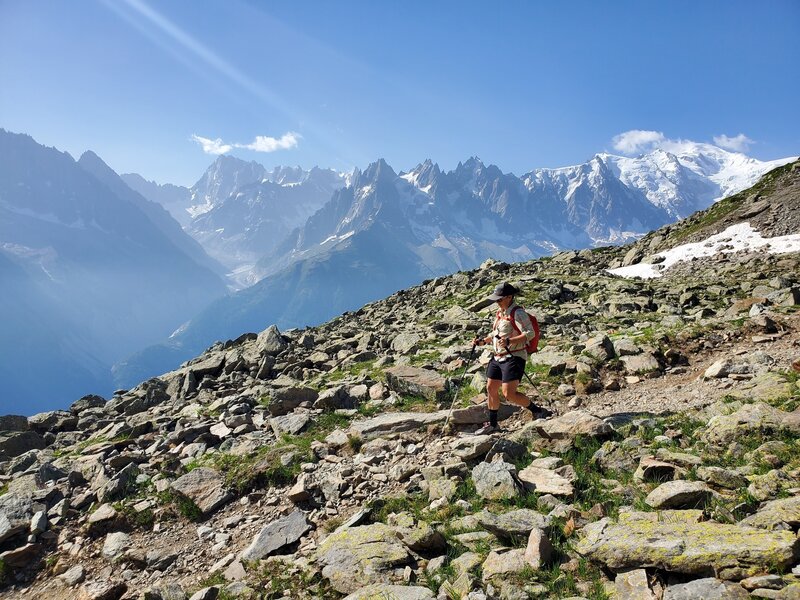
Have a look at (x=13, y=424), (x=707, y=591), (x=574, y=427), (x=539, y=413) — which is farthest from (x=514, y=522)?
(x=13, y=424)

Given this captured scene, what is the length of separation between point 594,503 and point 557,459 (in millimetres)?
1495

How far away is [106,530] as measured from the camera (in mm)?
9953

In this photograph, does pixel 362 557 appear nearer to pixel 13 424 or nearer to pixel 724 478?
pixel 724 478

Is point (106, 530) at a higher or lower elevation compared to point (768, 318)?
lower

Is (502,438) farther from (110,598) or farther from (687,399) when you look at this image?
(110,598)

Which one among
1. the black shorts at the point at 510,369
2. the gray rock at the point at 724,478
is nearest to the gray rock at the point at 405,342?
the black shorts at the point at 510,369

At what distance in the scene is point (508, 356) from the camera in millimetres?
11562

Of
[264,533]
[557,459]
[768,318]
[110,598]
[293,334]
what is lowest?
[110,598]

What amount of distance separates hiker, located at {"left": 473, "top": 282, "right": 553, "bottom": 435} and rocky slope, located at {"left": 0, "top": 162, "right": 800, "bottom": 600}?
2.24 ft

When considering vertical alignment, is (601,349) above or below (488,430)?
above

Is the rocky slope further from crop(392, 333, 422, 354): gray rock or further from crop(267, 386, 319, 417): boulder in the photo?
crop(392, 333, 422, 354): gray rock

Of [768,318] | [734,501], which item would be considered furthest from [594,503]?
[768,318]

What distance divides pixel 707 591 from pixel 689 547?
2.00 ft

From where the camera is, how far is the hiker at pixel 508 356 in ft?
37.6
